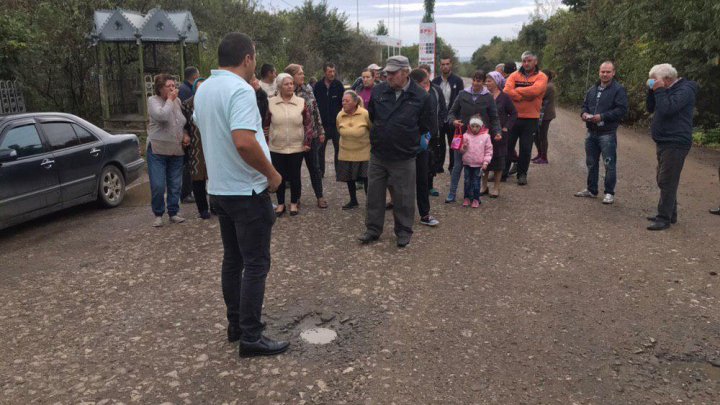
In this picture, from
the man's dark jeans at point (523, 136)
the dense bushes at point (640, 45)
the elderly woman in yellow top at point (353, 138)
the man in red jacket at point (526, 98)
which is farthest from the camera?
the dense bushes at point (640, 45)

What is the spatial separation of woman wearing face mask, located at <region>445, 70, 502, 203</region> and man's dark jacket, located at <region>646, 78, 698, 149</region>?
2.03m

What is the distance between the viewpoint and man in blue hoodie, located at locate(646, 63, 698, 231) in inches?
247

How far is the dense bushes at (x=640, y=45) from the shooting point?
11.0 m

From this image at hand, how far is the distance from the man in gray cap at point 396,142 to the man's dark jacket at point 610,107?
120 inches

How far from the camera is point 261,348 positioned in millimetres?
3762

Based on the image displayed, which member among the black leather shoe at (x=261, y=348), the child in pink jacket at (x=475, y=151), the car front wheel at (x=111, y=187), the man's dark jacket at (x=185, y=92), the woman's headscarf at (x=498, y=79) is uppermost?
the woman's headscarf at (x=498, y=79)

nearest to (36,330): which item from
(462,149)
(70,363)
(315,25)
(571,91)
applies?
(70,363)

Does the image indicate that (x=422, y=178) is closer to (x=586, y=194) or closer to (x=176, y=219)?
(x=586, y=194)

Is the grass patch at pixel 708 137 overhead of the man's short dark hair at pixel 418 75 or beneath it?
beneath

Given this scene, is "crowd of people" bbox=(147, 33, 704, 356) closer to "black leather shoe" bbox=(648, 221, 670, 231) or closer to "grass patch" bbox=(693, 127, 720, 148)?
"black leather shoe" bbox=(648, 221, 670, 231)

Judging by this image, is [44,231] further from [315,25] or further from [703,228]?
[315,25]

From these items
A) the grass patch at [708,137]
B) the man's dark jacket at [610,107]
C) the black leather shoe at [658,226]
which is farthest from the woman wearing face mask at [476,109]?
the grass patch at [708,137]

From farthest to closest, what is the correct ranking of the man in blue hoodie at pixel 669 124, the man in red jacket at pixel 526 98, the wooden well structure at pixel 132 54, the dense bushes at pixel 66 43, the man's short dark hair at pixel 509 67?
the wooden well structure at pixel 132 54, the dense bushes at pixel 66 43, the man's short dark hair at pixel 509 67, the man in red jacket at pixel 526 98, the man in blue hoodie at pixel 669 124

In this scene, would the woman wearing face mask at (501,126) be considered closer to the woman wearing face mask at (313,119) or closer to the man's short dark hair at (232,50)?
the woman wearing face mask at (313,119)
